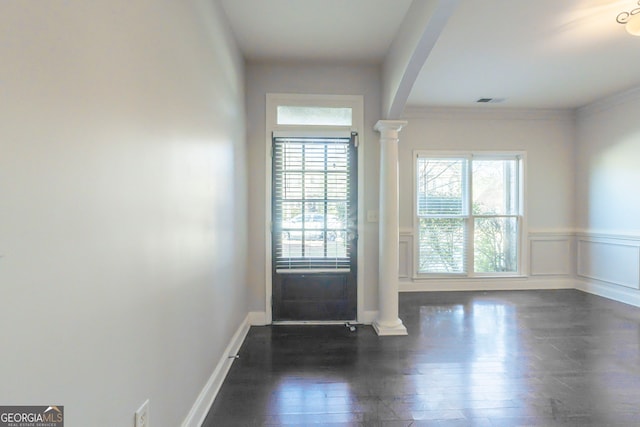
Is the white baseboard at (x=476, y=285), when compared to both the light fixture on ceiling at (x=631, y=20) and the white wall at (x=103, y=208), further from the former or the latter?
the white wall at (x=103, y=208)

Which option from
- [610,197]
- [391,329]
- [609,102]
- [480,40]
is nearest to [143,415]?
[391,329]

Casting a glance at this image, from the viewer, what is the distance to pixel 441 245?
4.46 metres

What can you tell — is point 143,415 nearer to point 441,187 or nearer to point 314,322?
point 314,322

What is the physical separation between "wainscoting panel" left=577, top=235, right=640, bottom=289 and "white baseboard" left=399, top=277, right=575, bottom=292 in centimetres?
50

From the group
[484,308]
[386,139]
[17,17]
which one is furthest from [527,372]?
[17,17]

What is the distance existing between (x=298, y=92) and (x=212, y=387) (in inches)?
106

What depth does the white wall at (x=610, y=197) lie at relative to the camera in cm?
373

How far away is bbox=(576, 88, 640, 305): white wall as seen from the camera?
373cm

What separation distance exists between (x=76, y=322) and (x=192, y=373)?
96 centimetres

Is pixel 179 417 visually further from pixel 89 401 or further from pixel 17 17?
pixel 17 17

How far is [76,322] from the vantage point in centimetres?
82

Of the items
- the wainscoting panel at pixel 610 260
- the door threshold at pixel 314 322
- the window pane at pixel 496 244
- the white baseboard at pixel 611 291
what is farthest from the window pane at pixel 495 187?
the door threshold at pixel 314 322

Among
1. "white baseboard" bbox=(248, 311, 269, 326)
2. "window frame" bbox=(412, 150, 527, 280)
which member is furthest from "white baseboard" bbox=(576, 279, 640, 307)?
"white baseboard" bbox=(248, 311, 269, 326)

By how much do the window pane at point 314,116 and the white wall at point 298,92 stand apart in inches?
6.6
